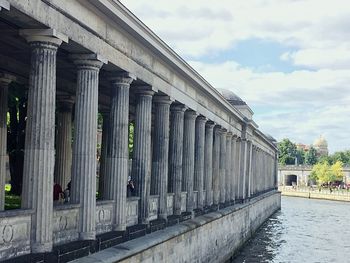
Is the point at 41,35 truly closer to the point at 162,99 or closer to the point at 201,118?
the point at 162,99

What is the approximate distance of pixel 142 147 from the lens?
69.5 feet

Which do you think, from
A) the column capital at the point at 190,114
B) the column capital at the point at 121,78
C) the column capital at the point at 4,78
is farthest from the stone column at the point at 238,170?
the column capital at the point at 4,78

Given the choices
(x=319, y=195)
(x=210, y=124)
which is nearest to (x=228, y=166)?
(x=210, y=124)

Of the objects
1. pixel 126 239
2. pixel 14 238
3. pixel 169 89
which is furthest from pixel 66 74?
pixel 14 238

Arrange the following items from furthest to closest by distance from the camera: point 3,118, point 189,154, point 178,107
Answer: point 189,154, point 178,107, point 3,118

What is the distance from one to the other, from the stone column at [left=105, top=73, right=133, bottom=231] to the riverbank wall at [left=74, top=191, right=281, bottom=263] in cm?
138

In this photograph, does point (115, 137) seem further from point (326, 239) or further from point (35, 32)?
point (326, 239)

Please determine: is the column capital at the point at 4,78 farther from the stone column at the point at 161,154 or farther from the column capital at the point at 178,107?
the column capital at the point at 178,107

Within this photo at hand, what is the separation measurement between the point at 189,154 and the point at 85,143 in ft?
44.9

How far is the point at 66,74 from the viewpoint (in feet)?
73.1

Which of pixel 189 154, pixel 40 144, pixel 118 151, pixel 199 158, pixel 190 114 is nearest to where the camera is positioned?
pixel 40 144

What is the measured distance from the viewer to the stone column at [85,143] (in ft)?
50.9

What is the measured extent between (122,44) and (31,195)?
263 inches

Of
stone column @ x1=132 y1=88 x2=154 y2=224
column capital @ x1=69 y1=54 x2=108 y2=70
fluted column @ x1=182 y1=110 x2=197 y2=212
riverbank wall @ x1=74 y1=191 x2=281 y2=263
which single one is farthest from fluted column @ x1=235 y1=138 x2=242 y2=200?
column capital @ x1=69 y1=54 x2=108 y2=70
